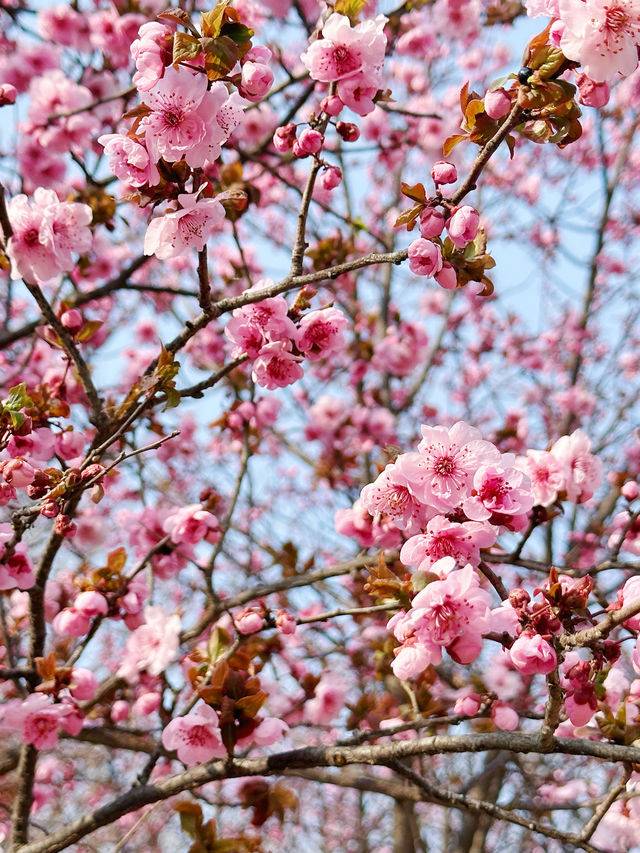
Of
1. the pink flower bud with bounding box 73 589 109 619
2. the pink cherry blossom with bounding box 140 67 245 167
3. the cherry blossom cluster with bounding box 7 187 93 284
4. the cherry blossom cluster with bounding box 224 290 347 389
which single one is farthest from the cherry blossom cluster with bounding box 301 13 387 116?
the pink flower bud with bounding box 73 589 109 619

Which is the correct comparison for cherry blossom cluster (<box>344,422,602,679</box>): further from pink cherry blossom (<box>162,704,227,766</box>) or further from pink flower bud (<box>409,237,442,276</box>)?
pink cherry blossom (<box>162,704,227,766</box>)

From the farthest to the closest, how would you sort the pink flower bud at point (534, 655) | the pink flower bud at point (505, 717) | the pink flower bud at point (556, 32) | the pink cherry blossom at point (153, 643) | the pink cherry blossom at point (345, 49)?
the pink cherry blossom at point (153, 643)
the pink flower bud at point (505, 717)
the pink cherry blossom at point (345, 49)
the pink flower bud at point (556, 32)
the pink flower bud at point (534, 655)

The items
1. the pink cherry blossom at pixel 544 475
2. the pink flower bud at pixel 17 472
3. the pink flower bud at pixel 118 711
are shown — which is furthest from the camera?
the pink flower bud at pixel 118 711

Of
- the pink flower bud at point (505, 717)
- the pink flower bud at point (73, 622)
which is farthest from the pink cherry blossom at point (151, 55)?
the pink flower bud at point (505, 717)

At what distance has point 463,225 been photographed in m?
1.55

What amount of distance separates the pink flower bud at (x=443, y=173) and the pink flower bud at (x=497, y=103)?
14cm

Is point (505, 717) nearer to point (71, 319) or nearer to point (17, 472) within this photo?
point (17, 472)

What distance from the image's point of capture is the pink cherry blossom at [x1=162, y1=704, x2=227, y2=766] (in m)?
1.93

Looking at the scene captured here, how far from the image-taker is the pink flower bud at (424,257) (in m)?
1.55

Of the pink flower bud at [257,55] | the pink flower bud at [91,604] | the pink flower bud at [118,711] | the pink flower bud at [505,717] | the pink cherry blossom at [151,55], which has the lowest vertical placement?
the pink flower bud at [505,717]

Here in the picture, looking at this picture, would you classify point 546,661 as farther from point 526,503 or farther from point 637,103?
point 637,103

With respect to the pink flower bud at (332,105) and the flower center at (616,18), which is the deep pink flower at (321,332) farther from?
the flower center at (616,18)

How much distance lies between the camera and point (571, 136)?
1.54 meters

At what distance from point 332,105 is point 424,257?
64cm
